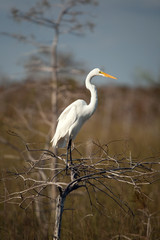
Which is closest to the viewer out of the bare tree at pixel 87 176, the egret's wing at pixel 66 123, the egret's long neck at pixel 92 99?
the bare tree at pixel 87 176

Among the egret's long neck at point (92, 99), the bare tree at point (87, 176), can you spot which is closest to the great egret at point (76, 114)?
the egret's long neck at point (92, 99)

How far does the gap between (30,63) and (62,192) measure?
3.56 meters

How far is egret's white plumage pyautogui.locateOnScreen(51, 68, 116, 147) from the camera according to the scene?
3.13 meters

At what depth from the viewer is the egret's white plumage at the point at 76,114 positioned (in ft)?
10.3

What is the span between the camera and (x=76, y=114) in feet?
10.5

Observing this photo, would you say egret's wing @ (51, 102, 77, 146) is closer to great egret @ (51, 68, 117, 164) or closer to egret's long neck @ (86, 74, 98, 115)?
great egret @ (51, 68, 117, 164)

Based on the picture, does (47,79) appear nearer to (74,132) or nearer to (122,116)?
(74,132)

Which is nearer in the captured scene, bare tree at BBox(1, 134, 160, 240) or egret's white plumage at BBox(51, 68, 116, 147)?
bare tree at BBox(1, 134, 160, 240)

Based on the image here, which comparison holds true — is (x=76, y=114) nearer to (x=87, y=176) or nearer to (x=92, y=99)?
(x=92, y=99)

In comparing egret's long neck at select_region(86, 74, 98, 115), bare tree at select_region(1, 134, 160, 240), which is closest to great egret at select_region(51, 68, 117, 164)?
egret's long neck at select_region(86, 74, 98, 115)

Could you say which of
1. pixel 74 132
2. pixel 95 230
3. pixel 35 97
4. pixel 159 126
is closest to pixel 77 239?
pixel 95 230

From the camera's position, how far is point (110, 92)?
24547 millimetres

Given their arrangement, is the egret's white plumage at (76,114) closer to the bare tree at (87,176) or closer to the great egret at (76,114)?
the great egret at (76,114)

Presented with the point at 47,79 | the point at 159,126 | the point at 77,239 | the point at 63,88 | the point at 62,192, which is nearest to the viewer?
the point at 62,192
